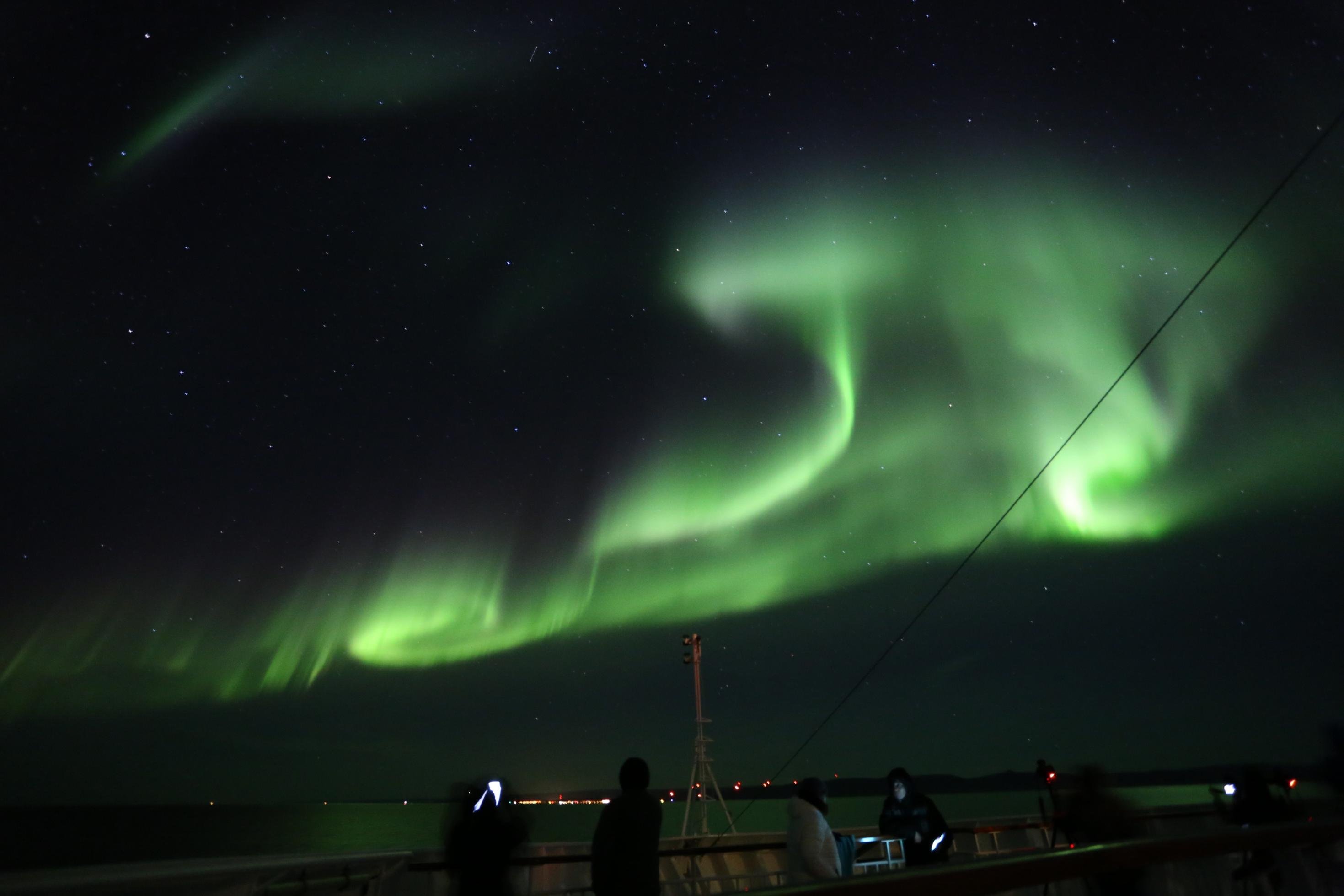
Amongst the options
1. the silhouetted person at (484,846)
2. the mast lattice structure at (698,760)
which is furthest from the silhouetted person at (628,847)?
the mast lattice structure at (698,760)

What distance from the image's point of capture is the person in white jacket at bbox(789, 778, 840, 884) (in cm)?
522

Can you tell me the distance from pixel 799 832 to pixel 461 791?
2.16 meters

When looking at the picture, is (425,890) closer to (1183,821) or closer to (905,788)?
(905,788)

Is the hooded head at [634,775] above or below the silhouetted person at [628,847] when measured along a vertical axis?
above

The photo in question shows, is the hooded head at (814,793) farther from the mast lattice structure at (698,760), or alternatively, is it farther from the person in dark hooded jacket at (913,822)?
the mast lattice structure at (698,760)

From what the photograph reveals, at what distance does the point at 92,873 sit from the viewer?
6.97 feet

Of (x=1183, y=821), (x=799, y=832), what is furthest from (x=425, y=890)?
(x=1183, y=821)

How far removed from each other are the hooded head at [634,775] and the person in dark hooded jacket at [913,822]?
2.67 m

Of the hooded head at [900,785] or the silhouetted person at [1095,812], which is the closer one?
the silhouetted person at [1095,812]

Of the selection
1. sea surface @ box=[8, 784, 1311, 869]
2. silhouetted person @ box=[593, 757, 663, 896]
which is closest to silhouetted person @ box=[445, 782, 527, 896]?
silhouetted person @ box=[593, 757, 663, 896]

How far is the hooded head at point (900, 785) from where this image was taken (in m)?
6.91

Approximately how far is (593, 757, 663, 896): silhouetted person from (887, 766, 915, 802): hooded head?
2.95 meters

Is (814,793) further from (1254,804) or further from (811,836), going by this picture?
(1254,804)

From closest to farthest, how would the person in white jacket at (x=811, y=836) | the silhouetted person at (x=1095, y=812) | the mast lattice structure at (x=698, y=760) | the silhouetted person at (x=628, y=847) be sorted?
1. the silhouetted person at (x=628, y=847)
2. the silhouetted person at (x=1095, y=812)
3. the person in white jacket at (x=811, y=836)
4. the mast lattice structure at (x=698, y=760)
